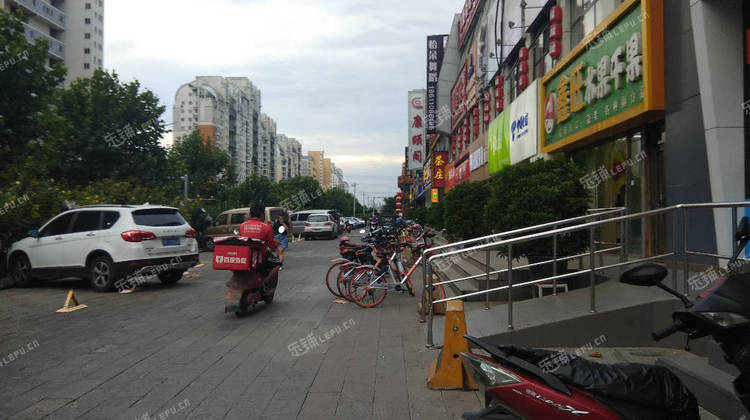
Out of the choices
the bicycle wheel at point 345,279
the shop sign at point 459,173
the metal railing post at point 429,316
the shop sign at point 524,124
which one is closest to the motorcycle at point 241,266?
the bicycle wheel at point 345,279

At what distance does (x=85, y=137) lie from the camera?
25.6 metres

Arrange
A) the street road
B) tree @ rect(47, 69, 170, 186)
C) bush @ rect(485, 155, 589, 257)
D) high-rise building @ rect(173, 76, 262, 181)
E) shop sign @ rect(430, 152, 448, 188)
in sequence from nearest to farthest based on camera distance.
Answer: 1. the street road
2. bush @ rect(485, 155, 589, 257)
3. tree @ rect(47, 69, 170, 186)
4. shop sign @ rect(430, 152, 448, 188)
5. high-rise building @ rect(173, 76, 262, 181)

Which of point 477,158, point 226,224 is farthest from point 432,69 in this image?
point 226,224

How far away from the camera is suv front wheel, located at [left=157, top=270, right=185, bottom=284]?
39.9 feet

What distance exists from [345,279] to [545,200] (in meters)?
3.74

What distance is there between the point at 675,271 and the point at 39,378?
6517 mm

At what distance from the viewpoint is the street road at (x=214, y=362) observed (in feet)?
13.8

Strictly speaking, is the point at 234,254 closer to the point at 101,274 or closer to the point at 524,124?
the point at 101,274

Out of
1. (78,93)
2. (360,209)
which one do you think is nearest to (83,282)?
(78,93)

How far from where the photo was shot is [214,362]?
5.57 metres

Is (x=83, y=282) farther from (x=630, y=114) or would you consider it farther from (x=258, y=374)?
(x=630, y=114)

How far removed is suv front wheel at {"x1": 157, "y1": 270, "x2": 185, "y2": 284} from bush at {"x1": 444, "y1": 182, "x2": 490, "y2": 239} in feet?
23.1

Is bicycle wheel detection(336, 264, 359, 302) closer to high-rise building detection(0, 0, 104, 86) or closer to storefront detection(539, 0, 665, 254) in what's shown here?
storefront detection(539, 0, 665, 254)

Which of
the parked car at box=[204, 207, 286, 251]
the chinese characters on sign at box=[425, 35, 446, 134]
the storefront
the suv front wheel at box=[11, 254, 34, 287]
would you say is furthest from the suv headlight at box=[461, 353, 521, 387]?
the chinese characters on sign at box=[425, 35, 446, 134]
